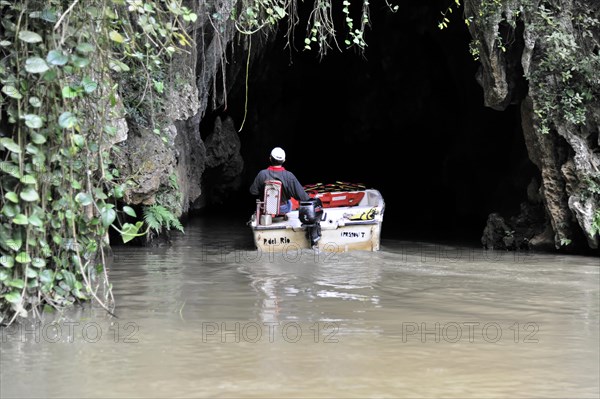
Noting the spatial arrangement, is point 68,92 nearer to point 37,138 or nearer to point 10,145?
point 37,138

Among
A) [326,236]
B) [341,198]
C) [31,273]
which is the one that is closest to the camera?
[31,273]

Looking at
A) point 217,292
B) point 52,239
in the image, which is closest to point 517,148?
point 217,292

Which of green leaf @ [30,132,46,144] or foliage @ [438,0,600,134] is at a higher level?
foliage @ [438,0,600,134]

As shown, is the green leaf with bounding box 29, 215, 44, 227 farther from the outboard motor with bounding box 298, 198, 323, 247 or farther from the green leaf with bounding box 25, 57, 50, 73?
the outboard motor with bounding box 298, 198, 323, 247

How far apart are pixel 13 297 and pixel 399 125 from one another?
22.1m

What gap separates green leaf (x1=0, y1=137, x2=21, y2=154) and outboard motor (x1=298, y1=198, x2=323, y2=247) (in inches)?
245

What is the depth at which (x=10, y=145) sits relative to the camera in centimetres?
594

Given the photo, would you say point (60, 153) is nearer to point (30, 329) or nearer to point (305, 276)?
point (30, 329)

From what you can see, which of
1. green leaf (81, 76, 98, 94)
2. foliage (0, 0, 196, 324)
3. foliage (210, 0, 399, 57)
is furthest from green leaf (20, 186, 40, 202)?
foliage (210, 0, 399, 57)

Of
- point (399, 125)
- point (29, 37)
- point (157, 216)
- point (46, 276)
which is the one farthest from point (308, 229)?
point (399, 125)

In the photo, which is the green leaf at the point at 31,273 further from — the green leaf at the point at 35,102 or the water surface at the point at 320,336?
the green leaf at the point at 35,102

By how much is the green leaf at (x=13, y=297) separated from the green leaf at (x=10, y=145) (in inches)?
43.1

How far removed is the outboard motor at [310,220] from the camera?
1178 centimetres

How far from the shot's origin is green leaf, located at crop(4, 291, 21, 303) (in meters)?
6.14
